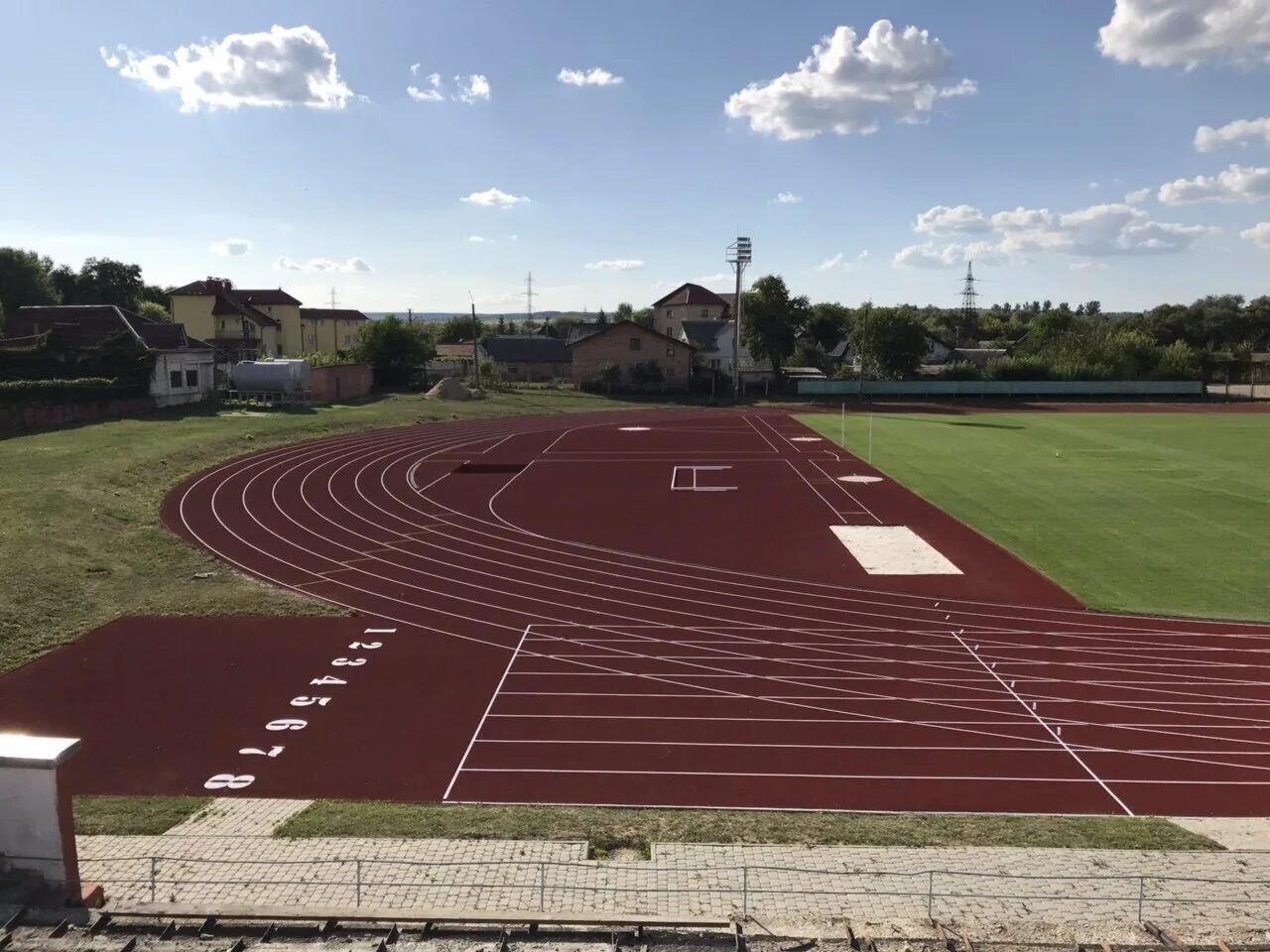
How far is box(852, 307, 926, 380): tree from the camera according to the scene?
265 feet

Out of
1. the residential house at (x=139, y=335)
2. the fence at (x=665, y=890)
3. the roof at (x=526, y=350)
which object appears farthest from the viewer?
the roof at (x=526, y=350)

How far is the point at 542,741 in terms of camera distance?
15289mm

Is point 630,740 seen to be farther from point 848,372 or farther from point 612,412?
point 848,372

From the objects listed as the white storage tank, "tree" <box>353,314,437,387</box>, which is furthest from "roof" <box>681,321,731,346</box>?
the white storage tank

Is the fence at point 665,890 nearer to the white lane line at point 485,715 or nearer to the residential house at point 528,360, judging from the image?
the white lane line at point 485,715

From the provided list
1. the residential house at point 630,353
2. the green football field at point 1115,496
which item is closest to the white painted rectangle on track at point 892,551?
the green football field at point 1115,496

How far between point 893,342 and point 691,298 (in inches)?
1500

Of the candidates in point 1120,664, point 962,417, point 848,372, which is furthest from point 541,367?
point 1120,664

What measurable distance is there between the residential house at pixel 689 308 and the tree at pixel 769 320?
2936cm

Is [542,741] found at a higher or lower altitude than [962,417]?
lower

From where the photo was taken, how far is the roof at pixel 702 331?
98.1 m

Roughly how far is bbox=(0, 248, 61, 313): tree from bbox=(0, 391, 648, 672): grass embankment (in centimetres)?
4838

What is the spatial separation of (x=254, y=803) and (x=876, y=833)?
8.79 m

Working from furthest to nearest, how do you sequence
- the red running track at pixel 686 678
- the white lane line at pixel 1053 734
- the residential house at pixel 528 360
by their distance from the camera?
the residential house at pixel 528 360 < the red running track at pixel 686 678 < the white lane line at pixel 1053 734
